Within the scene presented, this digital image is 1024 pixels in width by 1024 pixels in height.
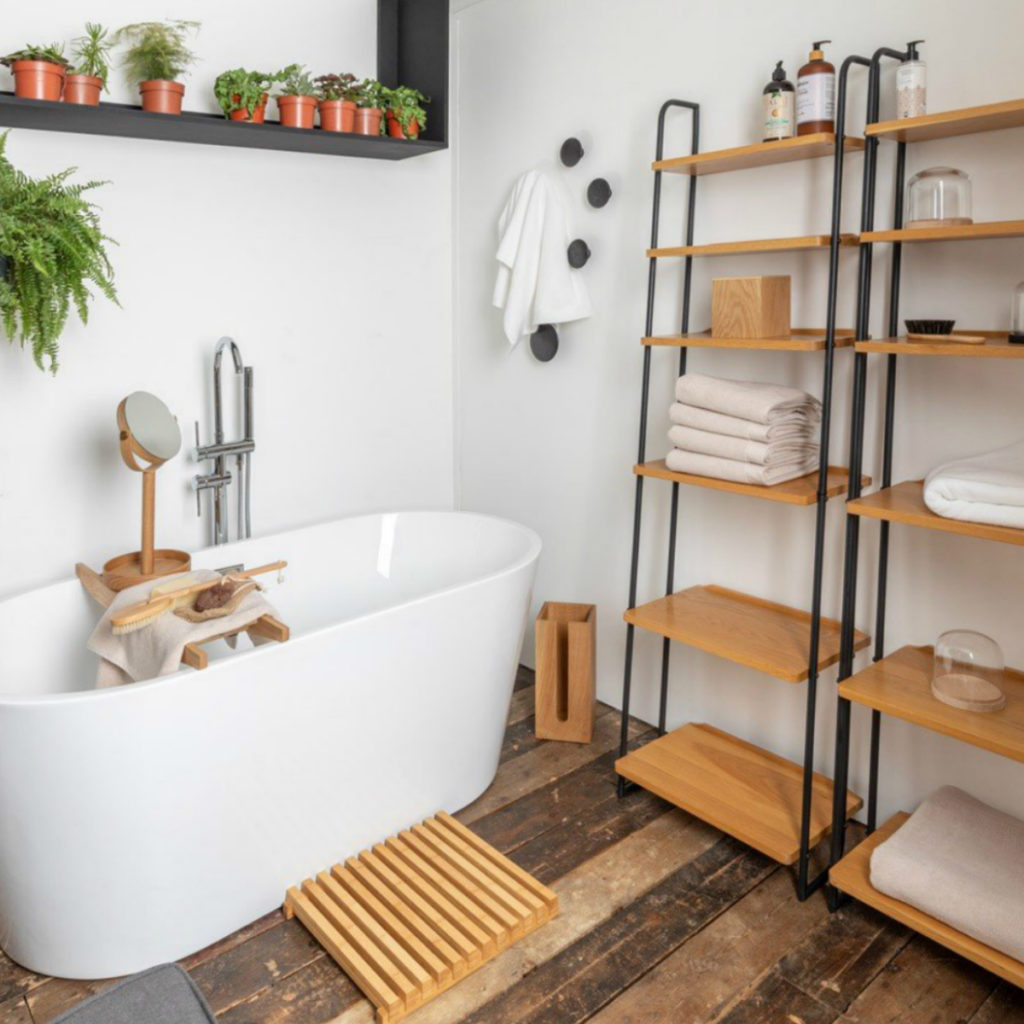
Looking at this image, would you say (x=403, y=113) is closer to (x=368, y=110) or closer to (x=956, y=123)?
(x=368, y=110)

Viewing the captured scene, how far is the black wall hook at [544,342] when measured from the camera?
3023 mm

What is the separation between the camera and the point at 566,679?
2885 mm

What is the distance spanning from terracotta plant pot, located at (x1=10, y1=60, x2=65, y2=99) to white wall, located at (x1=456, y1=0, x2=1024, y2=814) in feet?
4.62

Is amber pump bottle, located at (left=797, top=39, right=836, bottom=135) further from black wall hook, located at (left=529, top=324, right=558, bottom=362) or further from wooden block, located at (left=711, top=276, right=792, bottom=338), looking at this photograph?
black wall hook, located at (left=529, top=324, right=558, bottom=362)

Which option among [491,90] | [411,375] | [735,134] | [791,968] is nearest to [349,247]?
[411,375]

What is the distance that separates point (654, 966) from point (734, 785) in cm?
61

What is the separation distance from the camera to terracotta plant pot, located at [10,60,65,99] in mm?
2180

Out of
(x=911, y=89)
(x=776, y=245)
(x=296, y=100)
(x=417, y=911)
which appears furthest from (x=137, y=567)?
(x=911, y=89)

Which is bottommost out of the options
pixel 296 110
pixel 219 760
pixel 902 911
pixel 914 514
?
pixel 902 911

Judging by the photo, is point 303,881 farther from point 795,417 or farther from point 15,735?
point 795,417

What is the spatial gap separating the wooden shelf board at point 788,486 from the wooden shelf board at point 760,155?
0.74m

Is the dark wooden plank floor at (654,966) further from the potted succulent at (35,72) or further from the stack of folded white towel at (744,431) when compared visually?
the potted succulent at (35,72)

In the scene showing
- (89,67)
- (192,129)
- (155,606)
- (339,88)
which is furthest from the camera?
(339,88)

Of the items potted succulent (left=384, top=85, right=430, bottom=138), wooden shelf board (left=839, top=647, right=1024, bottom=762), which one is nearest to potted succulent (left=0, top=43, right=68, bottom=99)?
potted succulent (left=384, top=85, right=430, bottom=138)
